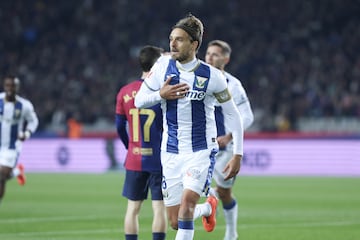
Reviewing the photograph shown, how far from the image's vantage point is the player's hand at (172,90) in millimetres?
7707

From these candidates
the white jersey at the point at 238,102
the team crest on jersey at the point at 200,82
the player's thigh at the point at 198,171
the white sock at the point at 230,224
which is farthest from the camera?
the white jersey at the point at 238,102

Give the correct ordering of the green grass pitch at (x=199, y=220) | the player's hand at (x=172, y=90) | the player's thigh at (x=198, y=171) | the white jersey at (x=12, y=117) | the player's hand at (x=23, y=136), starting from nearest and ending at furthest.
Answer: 1. the player's hand at (x=172, y=90)
2. the player's thigh at (x=198, y=171)
3. the green grass pitch at (x=199, y=220)
4. the white jersey at (x=12, y=117)
5. the player's hand at (x=23, y=136)

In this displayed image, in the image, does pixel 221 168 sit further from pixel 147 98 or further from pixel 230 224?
pixel 147 98

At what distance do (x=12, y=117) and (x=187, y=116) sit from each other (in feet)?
25.2

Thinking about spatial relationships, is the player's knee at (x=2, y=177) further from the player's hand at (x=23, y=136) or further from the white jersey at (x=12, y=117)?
the player's hand at (x=23, y=136)

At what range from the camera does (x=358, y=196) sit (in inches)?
711

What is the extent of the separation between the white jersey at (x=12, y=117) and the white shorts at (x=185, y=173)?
293 inches

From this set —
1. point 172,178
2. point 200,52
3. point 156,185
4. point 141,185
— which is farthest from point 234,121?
point 200,52

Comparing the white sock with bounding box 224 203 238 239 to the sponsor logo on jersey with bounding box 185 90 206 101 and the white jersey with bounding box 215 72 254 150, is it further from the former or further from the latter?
the sponsor logo on jersey with bounding box 185 90 206 101

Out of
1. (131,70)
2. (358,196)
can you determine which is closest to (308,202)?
(358,196)

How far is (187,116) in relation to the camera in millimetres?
7980

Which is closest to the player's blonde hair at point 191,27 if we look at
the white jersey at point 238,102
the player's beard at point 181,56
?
the player's beard at point 181,56

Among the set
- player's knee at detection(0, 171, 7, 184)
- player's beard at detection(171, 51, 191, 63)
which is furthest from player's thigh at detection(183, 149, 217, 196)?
player's knee at detection(0, 171, 7, 184)

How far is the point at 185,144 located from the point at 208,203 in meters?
0.93
